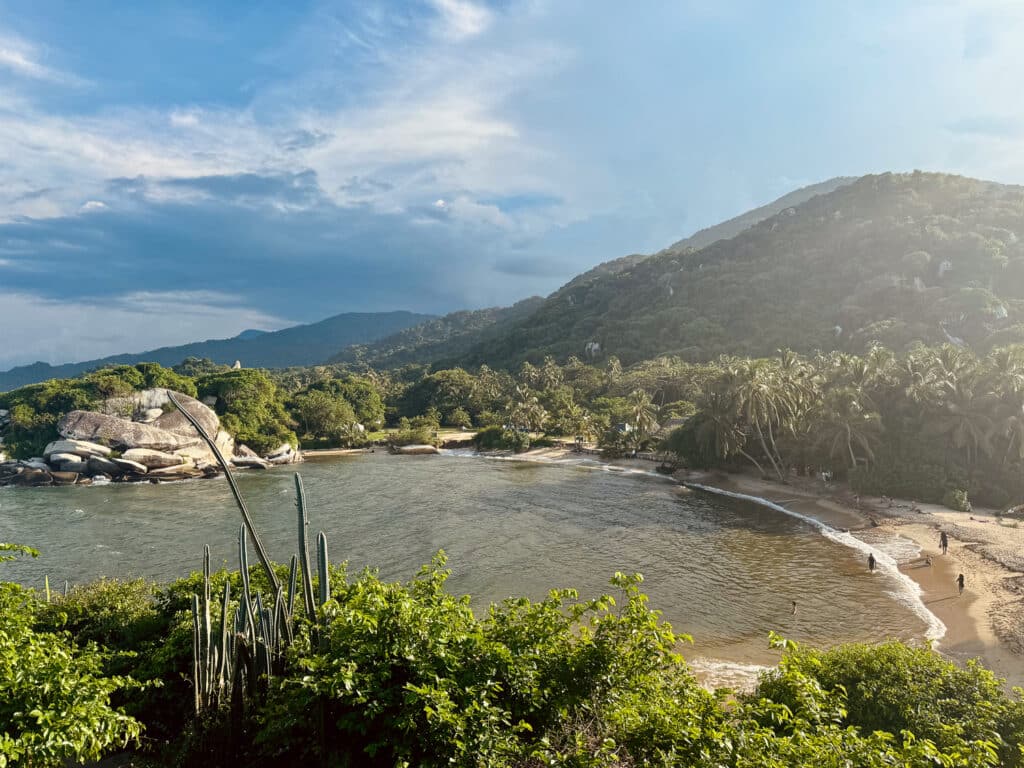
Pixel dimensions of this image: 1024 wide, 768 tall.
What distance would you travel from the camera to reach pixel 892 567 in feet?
96.8

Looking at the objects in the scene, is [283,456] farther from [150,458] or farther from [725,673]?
[725,673]

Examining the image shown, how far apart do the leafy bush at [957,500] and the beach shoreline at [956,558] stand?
22.4 inches

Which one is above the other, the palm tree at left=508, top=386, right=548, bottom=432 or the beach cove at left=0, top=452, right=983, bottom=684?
the palm tree at left=508, top=386, right=548, bottom=432

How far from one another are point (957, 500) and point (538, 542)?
29722 mm

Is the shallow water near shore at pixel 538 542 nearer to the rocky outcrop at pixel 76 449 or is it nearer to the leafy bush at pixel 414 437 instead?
the rocky outcrop at pixel 76 449

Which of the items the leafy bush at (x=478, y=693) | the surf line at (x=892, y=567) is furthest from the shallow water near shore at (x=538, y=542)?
the leafy bush at (x=478, y=693)

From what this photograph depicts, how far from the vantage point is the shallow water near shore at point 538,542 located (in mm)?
24516

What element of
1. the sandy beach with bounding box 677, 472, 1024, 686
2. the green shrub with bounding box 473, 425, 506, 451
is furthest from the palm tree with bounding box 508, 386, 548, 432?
the sandy beach with bounding box 677, 472, 1024, 686

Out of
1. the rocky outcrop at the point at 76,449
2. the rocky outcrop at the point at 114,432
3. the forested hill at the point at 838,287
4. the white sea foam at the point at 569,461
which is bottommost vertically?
the white sea foam at the point at 569,461

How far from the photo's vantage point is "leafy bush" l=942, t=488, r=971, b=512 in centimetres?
3812

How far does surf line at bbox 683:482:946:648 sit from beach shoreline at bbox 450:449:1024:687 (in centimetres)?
22

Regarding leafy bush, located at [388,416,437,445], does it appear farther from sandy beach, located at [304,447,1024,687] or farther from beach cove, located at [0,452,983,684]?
sandy beach, located at [304,447,1024,687]

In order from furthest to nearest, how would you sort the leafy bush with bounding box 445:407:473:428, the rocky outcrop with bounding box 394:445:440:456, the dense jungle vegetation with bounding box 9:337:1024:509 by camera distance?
the leafy bush with bounding box 445:407:473:428 < the rocky outcrop with bounding box 394:445:440:456 < the dense jungle vegetation with bounding box 9:337:1024:509

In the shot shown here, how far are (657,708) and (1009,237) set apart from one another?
17955 cm
